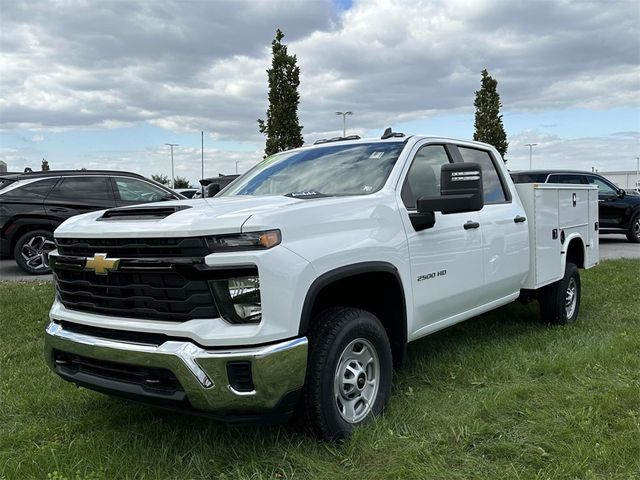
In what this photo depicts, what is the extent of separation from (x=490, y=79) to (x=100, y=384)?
27940mm

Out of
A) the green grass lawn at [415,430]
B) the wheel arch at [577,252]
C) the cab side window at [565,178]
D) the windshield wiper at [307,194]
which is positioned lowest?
the green grass lawn at [415,430]

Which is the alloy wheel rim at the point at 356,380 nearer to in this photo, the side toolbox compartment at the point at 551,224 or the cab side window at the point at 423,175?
the cab side window at the point at 423,175

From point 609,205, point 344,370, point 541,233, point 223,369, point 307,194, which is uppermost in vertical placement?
point 307,194

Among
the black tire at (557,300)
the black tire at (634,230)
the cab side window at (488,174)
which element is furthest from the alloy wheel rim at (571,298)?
the black tire at (634,230)

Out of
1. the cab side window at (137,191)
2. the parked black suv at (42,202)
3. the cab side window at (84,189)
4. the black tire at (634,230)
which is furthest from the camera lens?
the black tire at (634,230)

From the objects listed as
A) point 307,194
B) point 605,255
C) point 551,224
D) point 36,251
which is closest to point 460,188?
point 307,194

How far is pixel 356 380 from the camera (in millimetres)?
3336

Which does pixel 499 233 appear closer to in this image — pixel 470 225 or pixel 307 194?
pixel 470 225

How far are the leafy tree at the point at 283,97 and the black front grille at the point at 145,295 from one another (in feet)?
60.7

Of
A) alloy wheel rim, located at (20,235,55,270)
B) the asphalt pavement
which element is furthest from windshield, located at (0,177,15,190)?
the asphalt pavement

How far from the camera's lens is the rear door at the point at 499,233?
15.4 ft

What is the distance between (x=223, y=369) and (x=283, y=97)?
1978 cm

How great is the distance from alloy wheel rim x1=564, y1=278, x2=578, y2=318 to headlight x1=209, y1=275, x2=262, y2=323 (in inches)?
172

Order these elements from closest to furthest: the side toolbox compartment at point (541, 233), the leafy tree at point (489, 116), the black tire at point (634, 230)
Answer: the side toolbox compartment at point (541, 233) < the black tire at point (634, 230) < the leafy tree at point (489, 116)
